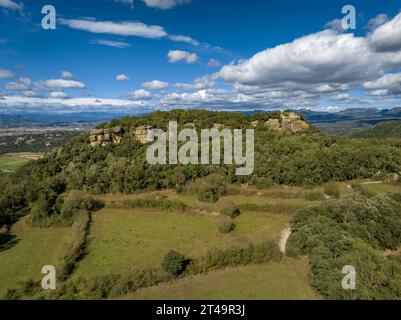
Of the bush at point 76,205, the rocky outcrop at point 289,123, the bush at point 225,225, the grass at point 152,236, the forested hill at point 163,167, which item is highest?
the rocky outcrop at point 289,123

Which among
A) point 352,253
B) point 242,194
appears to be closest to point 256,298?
point 352,253

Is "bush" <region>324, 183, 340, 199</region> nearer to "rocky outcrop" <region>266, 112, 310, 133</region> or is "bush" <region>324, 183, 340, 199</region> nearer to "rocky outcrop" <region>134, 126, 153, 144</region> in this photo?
"rocky outcrop" <region>266, 112, 310, 133</region>

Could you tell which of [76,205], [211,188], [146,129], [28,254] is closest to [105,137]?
[146,129]

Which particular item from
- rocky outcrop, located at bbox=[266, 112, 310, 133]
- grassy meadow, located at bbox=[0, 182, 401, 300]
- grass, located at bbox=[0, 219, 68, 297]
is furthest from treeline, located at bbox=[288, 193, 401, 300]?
rocky outcrop, located at bbox=[266, 112, 310, 133]

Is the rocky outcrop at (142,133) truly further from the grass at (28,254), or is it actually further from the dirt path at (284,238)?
the dirt path at (284,238)

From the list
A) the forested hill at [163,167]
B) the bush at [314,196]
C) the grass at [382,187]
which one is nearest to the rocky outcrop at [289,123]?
the forested hill at [163,167]

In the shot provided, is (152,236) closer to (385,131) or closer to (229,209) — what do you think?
(229,209)
